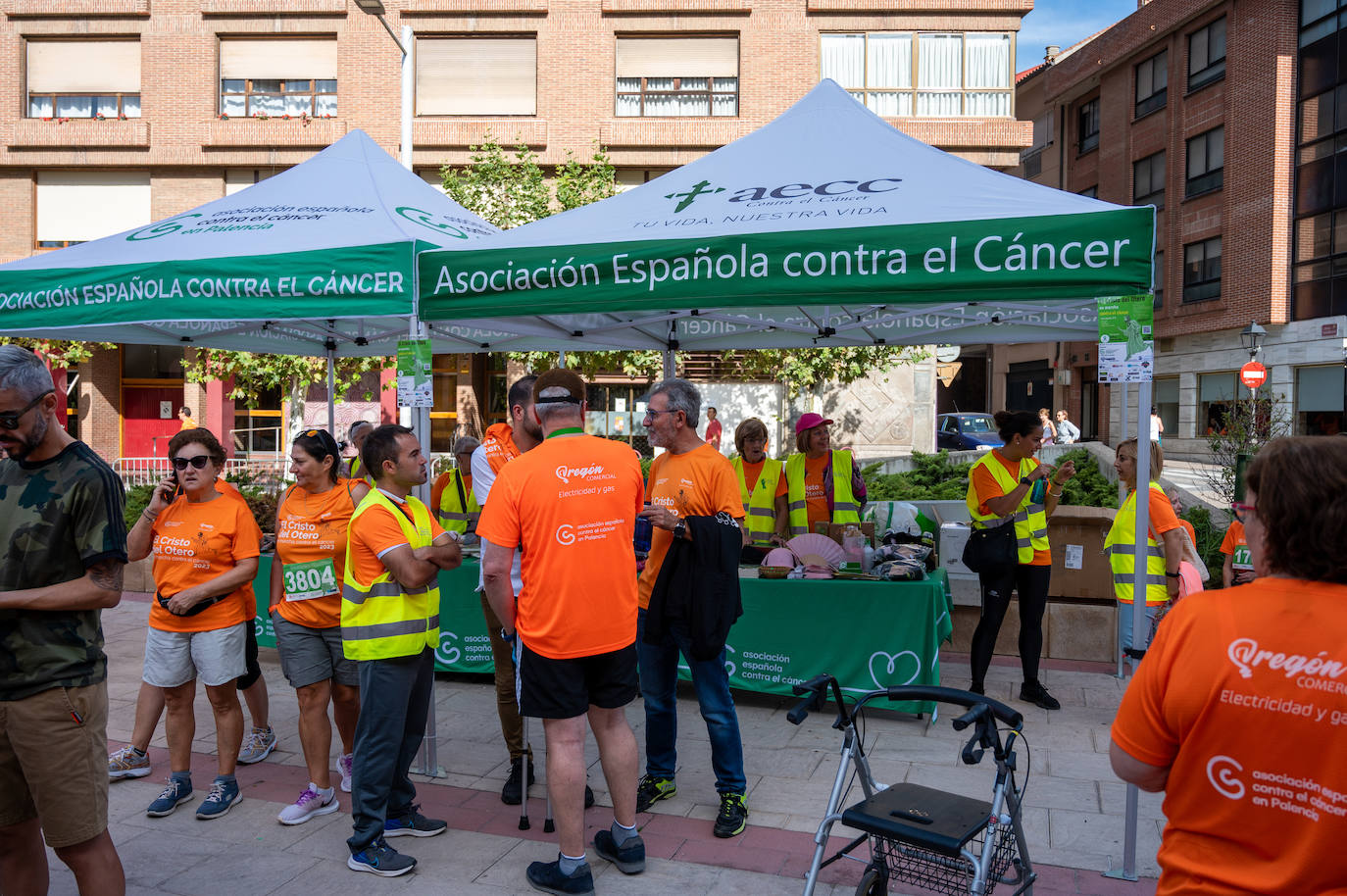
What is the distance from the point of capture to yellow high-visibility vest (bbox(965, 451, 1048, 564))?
581 centimetres

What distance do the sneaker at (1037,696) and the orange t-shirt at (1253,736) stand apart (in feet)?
14.6

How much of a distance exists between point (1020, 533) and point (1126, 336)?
225 cm

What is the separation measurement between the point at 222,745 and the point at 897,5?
21.7 meters

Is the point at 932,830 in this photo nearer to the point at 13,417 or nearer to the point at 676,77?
the point at 13,417

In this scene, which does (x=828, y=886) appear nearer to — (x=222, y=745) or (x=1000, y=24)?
(x=222, y=745)

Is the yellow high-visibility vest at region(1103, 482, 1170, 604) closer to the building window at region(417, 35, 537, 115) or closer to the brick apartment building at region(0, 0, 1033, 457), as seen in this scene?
the brick apartment building at region(0, 0, 1033, 457)

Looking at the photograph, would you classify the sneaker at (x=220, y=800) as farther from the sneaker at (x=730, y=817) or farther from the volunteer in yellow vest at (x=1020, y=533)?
the volunteer in yellow vest at (x=1020, y=533)

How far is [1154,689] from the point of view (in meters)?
1.76

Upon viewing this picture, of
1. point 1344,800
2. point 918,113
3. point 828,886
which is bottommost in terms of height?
point 828,886

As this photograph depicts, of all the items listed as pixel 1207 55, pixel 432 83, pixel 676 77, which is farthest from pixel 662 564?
pixel 1207 55

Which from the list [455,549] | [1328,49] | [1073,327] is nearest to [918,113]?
[1328,49]

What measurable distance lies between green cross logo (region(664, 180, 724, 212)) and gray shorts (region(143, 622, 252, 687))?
3208mm

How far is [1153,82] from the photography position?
31.7 m

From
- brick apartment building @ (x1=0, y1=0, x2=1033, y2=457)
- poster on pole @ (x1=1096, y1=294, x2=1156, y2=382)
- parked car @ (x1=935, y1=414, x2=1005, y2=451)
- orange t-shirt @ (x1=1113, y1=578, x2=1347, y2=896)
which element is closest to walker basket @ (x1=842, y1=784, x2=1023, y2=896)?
orange t-shirt @ (x1=1113, y1=578, x2=1347, y2=896)
